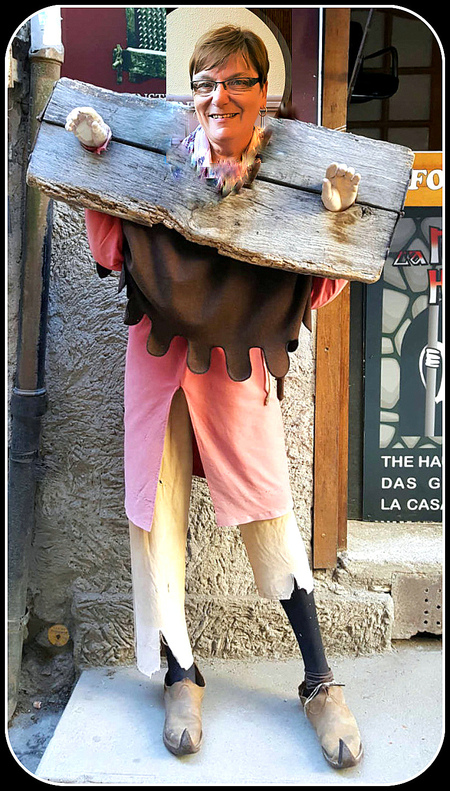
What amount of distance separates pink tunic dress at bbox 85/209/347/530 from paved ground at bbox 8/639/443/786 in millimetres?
682

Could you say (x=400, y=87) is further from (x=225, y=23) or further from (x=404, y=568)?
(x=404, y=568)

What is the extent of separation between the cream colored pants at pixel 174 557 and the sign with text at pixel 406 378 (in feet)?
2.93

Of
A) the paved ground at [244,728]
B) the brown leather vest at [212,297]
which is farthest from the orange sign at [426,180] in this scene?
the paved ground at [244,728]

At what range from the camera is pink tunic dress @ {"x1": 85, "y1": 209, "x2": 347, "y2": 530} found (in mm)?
2188

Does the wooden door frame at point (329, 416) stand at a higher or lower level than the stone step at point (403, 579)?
higher

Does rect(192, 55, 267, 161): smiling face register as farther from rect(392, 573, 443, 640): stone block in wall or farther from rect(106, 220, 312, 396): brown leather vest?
rect(392, 573, 443, 640): stone block in wall

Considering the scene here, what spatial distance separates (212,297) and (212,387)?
0.33m

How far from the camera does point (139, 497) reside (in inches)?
88.6

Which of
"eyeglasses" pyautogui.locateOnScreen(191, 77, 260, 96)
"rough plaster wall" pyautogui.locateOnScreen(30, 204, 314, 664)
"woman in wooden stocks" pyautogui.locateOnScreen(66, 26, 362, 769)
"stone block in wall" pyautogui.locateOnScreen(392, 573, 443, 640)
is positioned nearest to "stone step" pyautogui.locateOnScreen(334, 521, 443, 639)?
"stone block in wall" pyautogui.locateOnScreen(392, 573, 443, 640)

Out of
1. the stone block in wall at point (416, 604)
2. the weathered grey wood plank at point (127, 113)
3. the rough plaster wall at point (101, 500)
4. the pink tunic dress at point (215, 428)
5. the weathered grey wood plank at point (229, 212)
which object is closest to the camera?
the weathered grey wood plank at point (229, 212)

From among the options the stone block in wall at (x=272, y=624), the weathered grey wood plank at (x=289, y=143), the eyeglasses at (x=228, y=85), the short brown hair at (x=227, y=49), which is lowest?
the stone block in wall at (x=272, y=624)

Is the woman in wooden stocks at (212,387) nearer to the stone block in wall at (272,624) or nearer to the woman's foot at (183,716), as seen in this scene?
the woman's foot at (183,716)

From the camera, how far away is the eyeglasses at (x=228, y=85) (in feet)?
6.24

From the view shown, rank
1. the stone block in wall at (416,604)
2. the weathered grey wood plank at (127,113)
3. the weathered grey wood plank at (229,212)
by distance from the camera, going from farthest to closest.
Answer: the stone block in wall at (416,604) → the weathered grey wood plank at (127,113) → the weathered grey wood plank at (229,212)
